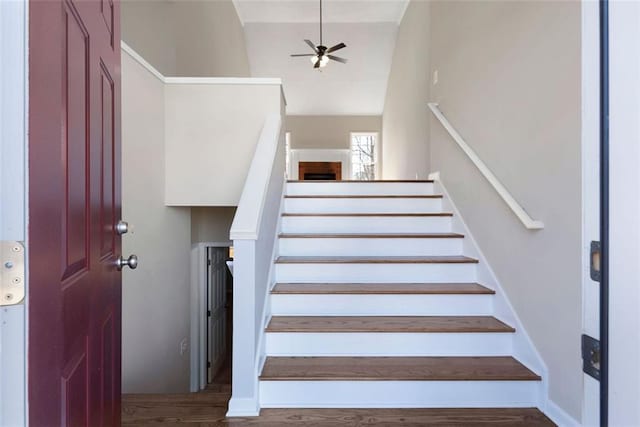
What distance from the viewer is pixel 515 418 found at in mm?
1664

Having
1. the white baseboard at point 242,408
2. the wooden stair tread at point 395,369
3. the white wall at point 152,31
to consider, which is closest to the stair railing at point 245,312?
the white baseboard at point 242,408

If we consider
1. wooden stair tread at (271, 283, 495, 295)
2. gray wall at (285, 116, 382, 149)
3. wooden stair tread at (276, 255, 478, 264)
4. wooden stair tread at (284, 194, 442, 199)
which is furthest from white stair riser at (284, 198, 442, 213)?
gray wall at (285, 116, 382, 149)

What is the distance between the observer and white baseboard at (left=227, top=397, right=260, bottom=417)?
1664mm

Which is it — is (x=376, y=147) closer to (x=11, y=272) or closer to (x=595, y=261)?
(x=595, y=261)

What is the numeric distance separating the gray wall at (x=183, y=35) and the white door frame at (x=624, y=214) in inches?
123

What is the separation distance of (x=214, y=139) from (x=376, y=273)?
188 centimetres

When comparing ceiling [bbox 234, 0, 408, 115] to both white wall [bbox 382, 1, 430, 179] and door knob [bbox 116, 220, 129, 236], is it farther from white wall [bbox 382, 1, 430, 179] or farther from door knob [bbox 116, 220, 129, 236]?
door knob [bbox 116, 220, 129, 236]

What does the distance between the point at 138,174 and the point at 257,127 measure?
1.08 m

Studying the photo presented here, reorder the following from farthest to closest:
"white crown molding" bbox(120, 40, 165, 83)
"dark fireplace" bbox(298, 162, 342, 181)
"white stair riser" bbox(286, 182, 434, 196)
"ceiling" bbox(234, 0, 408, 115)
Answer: "dark fireplace" bbox(298, 162, 342, 181)
"ceiling" bbox(234, 0, 408, 115)
"white stair riser" bbox(286, 182, 434, 196)
"white crown molding" bbox(120, 40, 165, 83)

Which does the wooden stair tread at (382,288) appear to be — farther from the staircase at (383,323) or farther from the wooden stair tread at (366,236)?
the wooden stair tread at (366,236)

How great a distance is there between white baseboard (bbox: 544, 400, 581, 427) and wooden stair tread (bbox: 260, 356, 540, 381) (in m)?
0.13

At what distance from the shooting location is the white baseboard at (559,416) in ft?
5.08

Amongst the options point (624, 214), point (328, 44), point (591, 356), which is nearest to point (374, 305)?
point (591, 356)

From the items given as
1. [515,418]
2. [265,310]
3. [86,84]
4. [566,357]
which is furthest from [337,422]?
[86,84]
